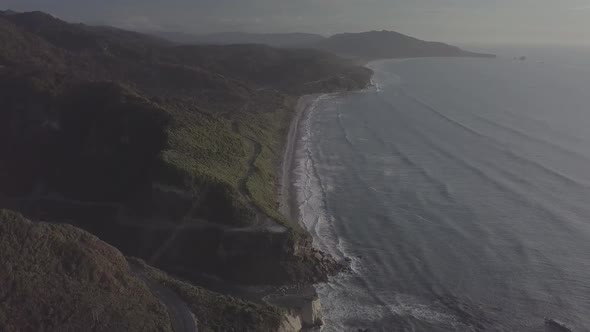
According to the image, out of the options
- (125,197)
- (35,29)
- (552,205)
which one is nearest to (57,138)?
(125,197)

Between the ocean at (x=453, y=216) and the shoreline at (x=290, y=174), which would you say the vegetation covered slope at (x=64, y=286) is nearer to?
the ocean at (x=453, y=216)

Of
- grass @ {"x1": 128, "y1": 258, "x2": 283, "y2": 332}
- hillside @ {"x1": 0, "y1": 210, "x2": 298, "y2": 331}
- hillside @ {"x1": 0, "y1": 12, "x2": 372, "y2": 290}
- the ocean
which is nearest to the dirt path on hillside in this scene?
hillside @ {"x1": 0, "y1": 210, "x2": 298, "y2": 331}

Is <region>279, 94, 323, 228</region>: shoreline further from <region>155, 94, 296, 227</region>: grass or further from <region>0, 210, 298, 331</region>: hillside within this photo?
<region>0, 210, 298, 331</region>: hillside

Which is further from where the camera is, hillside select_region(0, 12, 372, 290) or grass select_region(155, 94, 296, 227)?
grass select_region(155, 94, 296, 227)

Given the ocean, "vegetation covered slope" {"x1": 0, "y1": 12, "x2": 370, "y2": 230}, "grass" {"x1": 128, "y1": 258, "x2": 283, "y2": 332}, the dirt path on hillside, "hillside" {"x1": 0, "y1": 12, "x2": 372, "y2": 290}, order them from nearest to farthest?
the dirt path on hillside < "grass" {"x1": 128, "y1": 258, "x2": 283, "y2": 332} < the ocean < "hillside" {"x1": 0, "y1": 12, "x2": 372, "y2": 290} < "vegetation covered slope" {"x1": 0, "y1": 12, "x2": 370, "y2": 230}

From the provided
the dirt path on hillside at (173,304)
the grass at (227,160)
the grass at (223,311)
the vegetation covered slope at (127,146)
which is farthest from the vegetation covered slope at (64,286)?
the grass at (227,160)

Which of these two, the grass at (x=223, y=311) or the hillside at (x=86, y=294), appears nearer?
the hillside at (x=86, y=294)

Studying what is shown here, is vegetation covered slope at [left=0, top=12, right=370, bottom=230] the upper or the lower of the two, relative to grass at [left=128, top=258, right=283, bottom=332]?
upper
